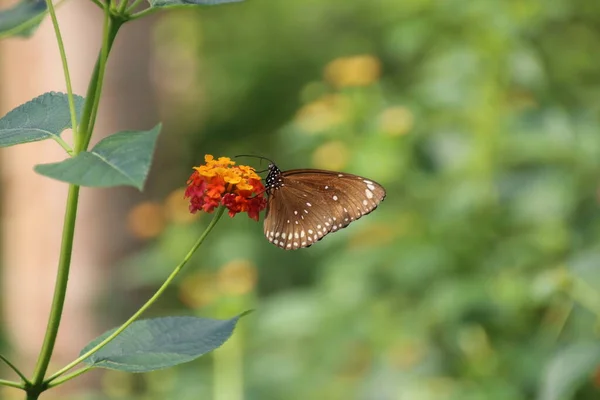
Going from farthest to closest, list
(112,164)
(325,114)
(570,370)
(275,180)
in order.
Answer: (325,114) → (570,370) → (275,180) → (112,164)

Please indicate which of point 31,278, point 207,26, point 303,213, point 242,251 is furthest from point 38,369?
point 207,26

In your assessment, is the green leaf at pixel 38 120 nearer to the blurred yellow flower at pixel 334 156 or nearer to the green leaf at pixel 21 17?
the green leaf at pixel 21 17

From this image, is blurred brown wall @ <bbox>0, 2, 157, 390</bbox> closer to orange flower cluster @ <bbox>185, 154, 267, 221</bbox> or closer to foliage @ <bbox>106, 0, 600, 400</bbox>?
foliage @ <bbox>106, 0, 600, 400</bbox>

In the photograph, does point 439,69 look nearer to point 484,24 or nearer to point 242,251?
point 484,24

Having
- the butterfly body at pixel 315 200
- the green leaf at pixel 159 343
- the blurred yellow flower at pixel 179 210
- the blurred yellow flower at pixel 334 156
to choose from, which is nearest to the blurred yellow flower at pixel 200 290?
the blurred yellow flower at pixel 179 210

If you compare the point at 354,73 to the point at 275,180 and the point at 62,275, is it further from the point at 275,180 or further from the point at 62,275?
the point at 62,275

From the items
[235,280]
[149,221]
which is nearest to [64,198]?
[149,221]
